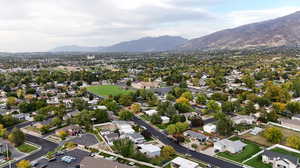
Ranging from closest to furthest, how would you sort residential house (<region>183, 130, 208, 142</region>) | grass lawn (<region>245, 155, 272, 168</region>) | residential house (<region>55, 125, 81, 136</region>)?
grass lawn (<region>245, 155, 272, 168</region>) < residential house (<region>183, 130, 208, 142</region>) < residential house (<region>55, 125, 81, 136</region>)

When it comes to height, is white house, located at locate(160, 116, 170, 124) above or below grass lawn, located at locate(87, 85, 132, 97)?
below

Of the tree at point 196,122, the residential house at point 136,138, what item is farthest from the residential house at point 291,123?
the residential house at point 136,138

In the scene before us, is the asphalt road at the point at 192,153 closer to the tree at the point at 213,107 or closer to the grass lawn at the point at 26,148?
the tree at the point at 213,107

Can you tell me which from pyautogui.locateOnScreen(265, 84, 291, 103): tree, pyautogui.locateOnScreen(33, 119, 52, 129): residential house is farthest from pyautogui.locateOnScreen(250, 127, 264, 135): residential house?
pyautogui.locateOnScreen(33, 119, 52, 129): residential house

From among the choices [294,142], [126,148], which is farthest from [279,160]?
[126,148]

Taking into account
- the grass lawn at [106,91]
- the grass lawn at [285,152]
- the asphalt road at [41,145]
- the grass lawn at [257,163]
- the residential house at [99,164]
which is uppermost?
the residential house at [99,164]

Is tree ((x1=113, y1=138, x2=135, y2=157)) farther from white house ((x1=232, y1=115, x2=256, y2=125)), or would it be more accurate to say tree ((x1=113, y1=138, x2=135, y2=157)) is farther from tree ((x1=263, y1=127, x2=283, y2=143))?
white house ((x1=232, y1=115, x2=256, y2=125))

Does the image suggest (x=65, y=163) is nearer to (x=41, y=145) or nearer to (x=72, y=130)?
(x=41, y=145)
